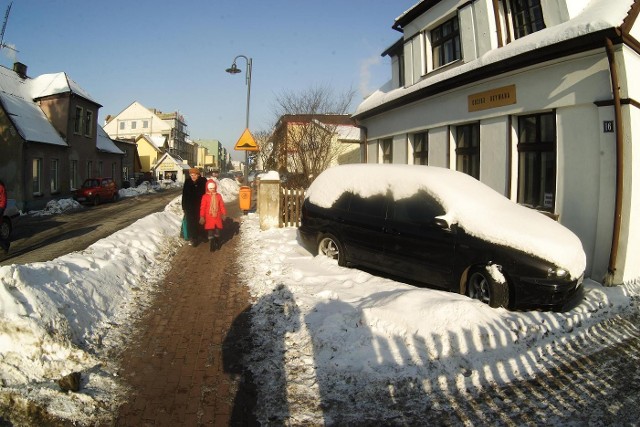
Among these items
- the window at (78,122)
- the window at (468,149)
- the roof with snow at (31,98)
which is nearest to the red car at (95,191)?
the roof with snow at (31,98)

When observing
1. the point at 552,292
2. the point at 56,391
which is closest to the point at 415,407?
the point at 552,292

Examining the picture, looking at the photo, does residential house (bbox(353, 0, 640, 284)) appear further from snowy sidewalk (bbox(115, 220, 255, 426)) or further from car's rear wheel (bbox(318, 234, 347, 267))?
snowy sidewalk (bbox(115, 220, 255, 426))

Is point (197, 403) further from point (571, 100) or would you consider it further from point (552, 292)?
point (571, 100)

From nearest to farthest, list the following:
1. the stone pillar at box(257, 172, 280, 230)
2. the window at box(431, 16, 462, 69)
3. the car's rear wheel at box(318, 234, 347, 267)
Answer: the car's rear wheel at box(318, 234, 347, 267)
the stone pillar at box(257, 172, 280, 230)
the window at box(431, 16, 462, 69)

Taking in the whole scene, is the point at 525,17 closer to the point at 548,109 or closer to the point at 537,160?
the point at 548,109

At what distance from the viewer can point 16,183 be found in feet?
63.8

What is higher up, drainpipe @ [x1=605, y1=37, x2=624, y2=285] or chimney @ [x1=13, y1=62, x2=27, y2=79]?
chimney @ [x1=13, y1=62, x2=27, y2=79]

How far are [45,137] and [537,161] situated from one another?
2406cm

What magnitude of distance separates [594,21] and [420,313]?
587cm

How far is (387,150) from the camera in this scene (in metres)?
13.9

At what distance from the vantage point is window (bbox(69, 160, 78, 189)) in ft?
80.4

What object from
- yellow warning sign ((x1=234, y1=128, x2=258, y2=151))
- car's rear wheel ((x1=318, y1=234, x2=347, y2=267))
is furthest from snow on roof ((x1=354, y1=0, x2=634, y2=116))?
yellow warning sign ((x1=234, y1=128, x2=258, y2=151))

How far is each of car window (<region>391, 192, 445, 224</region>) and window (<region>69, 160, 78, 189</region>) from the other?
81.9 ft

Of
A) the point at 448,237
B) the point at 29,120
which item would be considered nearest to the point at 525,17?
the point at 448,237
